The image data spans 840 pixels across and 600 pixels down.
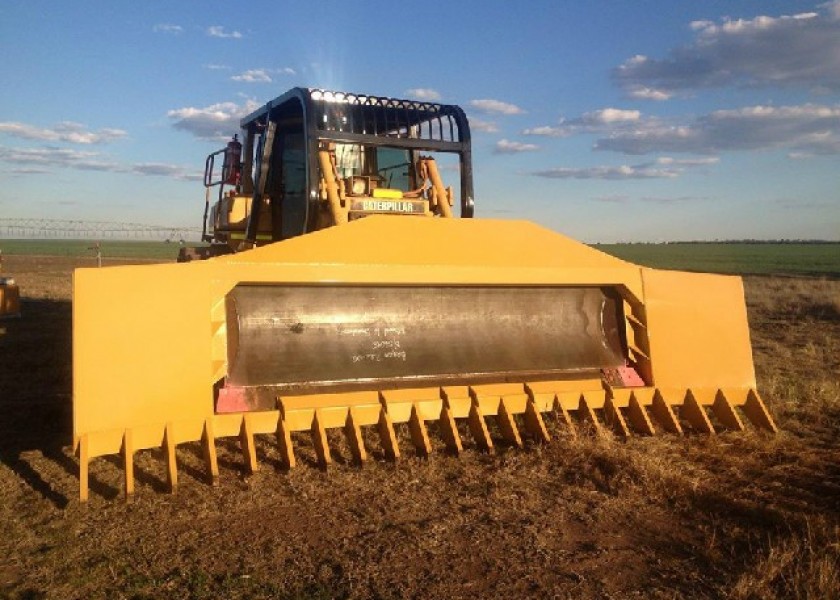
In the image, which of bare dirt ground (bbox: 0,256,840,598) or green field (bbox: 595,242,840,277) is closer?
bare dirt ground (bbox: 0,256,840,598)

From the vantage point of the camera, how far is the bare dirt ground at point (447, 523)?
3062 mm

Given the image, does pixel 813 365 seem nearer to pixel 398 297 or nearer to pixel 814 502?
pixel 814 502

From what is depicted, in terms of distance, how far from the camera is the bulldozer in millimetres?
4113

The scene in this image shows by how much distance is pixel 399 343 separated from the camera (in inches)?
200

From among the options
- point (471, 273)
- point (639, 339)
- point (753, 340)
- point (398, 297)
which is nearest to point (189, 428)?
point (398, 297)

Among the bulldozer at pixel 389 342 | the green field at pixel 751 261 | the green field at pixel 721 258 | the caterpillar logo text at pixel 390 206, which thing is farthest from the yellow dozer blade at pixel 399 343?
the green field at pixel 721 258

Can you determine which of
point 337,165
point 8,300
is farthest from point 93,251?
point 337,165

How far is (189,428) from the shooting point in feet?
13.7

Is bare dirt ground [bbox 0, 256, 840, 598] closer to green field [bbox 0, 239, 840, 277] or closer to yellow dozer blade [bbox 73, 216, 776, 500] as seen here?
yellow dozer blade [bbox 73, 216, 776, 500]

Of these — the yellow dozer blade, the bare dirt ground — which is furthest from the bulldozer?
the bare dirt ground

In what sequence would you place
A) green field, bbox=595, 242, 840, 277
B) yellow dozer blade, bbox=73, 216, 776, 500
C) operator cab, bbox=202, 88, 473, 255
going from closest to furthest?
yellow dozer blade, bbox=73, 216, 776, 500 < operator cab, bbox=202, 88, 473, 255 < green field, bbox=595, 242, 840, 277

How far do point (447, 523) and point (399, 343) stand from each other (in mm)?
1635

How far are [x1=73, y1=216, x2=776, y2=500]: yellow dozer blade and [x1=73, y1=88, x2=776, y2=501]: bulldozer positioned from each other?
0.01 meters

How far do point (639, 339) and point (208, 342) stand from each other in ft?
10.3
